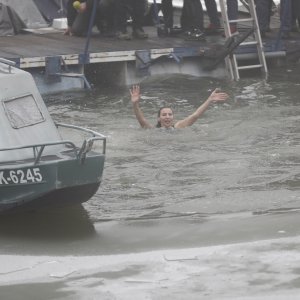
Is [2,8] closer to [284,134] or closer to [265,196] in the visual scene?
[284,134]

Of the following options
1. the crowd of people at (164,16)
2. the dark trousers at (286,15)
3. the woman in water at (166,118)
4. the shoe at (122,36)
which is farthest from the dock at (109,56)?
the woman in water at (166,118)

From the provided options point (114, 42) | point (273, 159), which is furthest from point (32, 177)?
point (114, 42)

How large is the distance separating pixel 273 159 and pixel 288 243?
4187 mm

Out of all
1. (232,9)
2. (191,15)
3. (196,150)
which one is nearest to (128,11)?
(191,15)

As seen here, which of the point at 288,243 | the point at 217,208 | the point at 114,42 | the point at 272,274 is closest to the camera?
the point at 272,274

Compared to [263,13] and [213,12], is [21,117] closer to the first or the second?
[213,12]

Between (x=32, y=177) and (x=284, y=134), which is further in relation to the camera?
(x=284, y=134)

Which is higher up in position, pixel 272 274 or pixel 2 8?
pixel 2 8

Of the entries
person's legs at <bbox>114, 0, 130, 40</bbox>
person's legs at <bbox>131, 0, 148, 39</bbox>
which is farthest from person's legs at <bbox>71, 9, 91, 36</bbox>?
person's legs at <bbox>131, 0, 148, 39</bbox>

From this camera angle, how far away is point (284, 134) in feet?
50.0

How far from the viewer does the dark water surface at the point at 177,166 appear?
34.2 ft

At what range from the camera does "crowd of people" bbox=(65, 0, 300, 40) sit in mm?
20188

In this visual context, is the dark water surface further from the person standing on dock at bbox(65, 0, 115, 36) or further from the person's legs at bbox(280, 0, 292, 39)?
the person standing on dock at bbox(65, 0, 115, 36)

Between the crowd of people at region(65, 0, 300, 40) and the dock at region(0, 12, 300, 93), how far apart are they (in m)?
0.20
